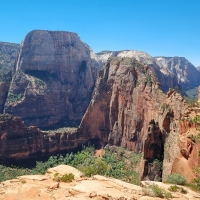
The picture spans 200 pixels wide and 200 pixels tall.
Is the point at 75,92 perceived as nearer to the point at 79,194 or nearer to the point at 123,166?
the point at 123,166

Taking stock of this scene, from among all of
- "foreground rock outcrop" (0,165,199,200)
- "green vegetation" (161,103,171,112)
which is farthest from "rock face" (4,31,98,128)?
"foreground rock outcrop" (0,165,199,200)

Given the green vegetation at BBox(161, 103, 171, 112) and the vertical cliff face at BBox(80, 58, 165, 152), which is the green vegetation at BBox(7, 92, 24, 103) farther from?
the green vegetation at BBox(161, 103, 171, 112)

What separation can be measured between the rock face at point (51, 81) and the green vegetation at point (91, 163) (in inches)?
1513

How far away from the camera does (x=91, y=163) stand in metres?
57.8

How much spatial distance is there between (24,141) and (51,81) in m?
51.3

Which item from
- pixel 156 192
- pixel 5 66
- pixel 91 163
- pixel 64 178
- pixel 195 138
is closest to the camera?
pixel 156 192

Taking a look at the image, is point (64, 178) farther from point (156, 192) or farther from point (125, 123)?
point (125, 123)

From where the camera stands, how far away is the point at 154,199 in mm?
15906

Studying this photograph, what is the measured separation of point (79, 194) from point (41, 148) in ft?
164

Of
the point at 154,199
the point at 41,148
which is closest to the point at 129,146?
the point at 41,148

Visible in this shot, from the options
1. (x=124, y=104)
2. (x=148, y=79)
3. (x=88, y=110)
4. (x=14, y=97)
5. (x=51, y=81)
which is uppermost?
(x=51, y=81)

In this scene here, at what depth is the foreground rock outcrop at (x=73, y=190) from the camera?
1552cm

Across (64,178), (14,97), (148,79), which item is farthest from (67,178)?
(14,97)

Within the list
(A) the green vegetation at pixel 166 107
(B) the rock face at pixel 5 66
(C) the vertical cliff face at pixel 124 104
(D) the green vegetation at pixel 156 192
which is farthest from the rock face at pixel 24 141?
(D) the green vegetation at pixel 156 192
